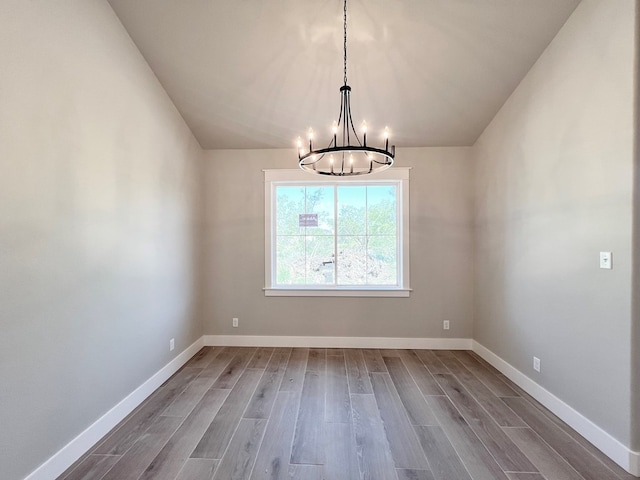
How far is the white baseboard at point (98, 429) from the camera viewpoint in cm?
179

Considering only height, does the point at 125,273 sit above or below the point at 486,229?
below

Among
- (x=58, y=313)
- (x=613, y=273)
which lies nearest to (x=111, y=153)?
→ (x=58, y=313)

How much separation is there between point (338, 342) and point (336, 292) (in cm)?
63

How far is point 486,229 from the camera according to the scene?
360 centimetres

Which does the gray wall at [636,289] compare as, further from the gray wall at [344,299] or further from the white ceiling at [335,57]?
the gray wall at [344,299]

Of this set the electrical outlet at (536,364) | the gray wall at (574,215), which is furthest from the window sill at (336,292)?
the electrical outlet at (536,364)

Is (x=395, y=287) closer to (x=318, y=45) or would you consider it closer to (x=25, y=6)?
(x=318, y=45)

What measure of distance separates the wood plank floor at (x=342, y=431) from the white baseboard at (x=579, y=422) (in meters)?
0.05

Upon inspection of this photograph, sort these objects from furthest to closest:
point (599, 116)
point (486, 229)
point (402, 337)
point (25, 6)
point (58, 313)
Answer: point (402, 337), point (486, 229), point (599, 116), point (58, 313), point (25, 6)

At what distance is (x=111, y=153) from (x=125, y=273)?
Result: 36.9 inches

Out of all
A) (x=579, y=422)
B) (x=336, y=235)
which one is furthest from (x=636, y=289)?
(x=336, y=235)

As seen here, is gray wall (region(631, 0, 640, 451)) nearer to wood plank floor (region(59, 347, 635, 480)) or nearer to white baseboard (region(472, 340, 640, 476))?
white baseboard (region(472, 340, 640, 476))

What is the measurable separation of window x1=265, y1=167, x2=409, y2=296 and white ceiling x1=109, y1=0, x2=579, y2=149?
0.75 meters

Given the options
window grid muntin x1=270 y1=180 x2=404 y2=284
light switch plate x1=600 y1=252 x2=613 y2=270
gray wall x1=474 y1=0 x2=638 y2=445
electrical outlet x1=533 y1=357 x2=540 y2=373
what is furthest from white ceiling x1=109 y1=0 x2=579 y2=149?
electrical outlet x1=533 y1=357 x2=540 y2=373
